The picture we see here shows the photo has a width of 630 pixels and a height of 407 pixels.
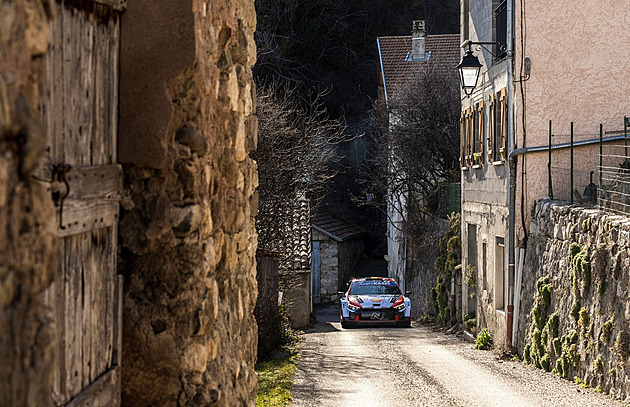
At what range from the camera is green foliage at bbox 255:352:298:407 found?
10.9 m

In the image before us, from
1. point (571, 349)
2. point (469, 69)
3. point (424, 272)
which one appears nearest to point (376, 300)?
point (424, 272)

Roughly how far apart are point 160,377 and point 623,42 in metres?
14.9

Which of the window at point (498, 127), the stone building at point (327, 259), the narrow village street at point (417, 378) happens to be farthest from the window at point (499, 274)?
the stone building at point (327, 259)

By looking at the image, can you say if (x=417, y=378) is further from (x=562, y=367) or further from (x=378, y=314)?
(x=378, y=314)

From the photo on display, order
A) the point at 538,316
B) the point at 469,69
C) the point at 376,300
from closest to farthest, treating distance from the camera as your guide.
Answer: the point at 538,316 < the point at 469,69 < the point at 376,300

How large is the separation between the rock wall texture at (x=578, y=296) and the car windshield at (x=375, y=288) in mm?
7807

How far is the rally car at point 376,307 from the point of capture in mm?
23375

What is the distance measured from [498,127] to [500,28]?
1.99 meters

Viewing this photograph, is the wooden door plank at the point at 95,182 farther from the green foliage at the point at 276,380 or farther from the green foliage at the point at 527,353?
the green foliage at the point at 527,353

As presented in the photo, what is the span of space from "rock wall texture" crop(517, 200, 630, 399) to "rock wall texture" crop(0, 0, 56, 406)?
8.80 metres

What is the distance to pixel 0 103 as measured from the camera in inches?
82.0

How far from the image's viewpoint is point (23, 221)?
2252 millimetres

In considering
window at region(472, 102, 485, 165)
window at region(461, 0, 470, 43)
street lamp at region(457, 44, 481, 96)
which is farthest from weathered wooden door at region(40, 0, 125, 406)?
window at region(461, 0, 470, 43)

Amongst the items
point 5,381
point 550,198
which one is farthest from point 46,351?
point 550,198
